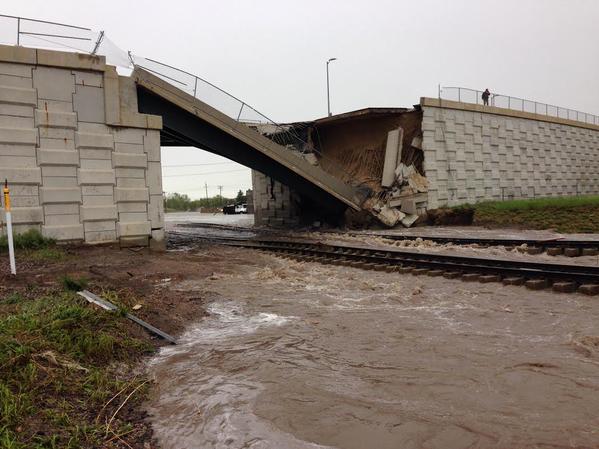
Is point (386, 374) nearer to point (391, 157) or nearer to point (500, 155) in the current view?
point (391, 157)

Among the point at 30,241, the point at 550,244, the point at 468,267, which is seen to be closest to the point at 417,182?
the point at 550,244

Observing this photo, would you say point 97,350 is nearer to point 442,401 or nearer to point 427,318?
point 442,401

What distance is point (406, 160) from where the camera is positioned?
26.9 meters

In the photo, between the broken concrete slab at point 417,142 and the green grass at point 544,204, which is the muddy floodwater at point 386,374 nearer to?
the green grass at point 544,204

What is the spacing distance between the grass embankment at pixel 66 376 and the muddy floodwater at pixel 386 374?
35cm

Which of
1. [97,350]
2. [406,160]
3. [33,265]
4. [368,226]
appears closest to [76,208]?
[33,265]

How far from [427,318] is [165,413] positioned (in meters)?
4.47

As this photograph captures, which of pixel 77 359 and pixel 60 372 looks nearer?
pixel 60 372

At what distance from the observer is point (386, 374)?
5.17m

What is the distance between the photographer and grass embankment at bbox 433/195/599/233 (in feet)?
68.7

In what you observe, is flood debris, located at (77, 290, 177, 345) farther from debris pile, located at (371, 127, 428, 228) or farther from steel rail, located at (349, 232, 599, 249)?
debris pile, located at (371, 127, 428, 228)

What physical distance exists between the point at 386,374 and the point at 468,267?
662 cm

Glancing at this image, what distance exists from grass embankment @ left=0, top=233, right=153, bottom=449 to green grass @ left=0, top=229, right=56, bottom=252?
23.7 ft

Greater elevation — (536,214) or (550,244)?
(536,214)
